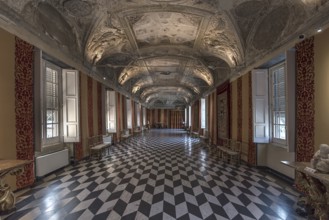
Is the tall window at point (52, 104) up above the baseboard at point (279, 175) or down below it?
above

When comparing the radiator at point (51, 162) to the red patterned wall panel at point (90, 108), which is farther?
the red patterned wall panel at point (90, 108)

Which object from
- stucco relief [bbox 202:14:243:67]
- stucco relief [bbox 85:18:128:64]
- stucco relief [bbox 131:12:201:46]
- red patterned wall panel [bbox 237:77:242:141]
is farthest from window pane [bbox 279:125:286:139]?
stucco relief [bbox 85:18:128:64]

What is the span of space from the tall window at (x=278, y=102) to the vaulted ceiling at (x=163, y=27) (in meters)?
0.64

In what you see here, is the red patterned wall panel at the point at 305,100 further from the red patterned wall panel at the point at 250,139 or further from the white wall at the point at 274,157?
the red patterned wall panel at the point at 250,139

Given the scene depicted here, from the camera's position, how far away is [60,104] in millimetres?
5977

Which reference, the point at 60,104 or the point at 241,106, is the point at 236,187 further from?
the point at 60,104

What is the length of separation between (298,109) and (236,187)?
2.47m

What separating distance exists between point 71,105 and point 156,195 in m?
4.43

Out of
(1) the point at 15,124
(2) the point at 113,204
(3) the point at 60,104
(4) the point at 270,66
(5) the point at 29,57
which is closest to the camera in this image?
(2) the point at 113,204

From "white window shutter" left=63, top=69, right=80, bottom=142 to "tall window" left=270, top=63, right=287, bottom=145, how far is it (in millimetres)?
6824

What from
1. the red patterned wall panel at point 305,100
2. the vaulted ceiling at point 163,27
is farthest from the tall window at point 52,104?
the red patterned wall panel at point 305,100

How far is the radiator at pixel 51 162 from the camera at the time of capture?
4.66 m

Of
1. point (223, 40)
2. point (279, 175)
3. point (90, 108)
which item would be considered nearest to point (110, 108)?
point (90, 108)

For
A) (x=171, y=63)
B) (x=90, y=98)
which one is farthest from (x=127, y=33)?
(x=171, y=63)
